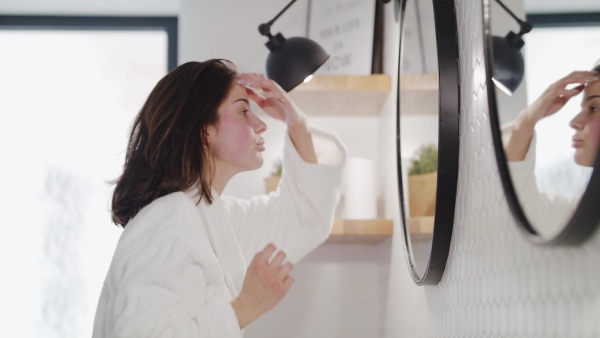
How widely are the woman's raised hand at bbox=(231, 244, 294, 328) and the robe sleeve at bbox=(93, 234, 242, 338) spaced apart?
2cm

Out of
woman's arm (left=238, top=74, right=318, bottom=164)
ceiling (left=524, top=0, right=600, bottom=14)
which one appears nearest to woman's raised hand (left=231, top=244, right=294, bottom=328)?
woman's arm (left=238, top=74, right=318, bottom=164)

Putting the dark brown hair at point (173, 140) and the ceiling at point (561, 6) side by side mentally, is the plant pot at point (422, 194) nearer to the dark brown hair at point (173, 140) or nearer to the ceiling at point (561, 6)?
the dark brown hair at point (173, 140)

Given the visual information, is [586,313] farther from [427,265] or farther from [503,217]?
[427,265]

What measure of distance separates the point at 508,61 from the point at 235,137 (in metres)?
0.69

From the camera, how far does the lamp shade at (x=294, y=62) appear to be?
5.51ft

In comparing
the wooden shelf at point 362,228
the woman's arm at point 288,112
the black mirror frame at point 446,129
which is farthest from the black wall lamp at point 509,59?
the wooden shelf at point 362,228

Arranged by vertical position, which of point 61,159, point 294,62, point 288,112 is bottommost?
point 61,159

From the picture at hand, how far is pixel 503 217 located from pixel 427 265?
34 centimetres

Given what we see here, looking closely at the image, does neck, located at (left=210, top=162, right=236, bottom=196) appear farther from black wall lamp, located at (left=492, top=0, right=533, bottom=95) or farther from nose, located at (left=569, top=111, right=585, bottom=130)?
nose, located at (left=569, top=111, right=585, bottom=130)

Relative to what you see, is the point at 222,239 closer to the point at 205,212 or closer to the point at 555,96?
the point at 205,212

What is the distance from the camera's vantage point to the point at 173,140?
4.24 feet

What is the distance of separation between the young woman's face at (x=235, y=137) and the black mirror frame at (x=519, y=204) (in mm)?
611

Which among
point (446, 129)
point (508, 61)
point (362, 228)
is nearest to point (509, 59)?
point (508, 61)

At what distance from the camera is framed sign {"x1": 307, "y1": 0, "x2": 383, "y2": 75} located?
6.83 feet
